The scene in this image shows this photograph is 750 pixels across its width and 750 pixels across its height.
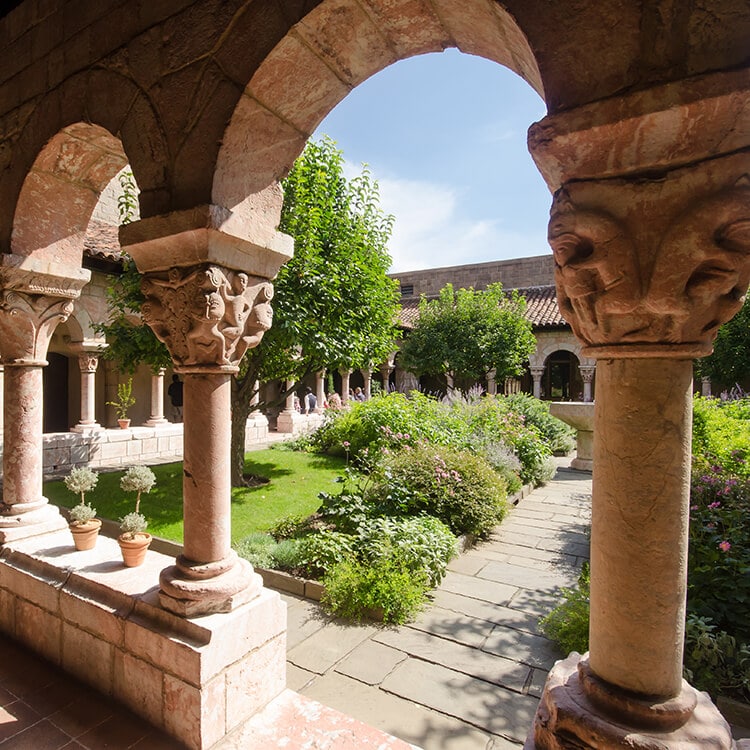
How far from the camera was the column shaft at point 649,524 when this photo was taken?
4.60 ft

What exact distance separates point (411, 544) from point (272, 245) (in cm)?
293

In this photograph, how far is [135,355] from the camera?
23.1 feet

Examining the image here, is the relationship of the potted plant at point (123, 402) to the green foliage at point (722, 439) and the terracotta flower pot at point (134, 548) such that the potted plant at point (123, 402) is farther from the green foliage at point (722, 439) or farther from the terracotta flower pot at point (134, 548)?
the green foliage at point (722, 439)

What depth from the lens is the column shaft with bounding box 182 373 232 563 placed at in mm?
2352

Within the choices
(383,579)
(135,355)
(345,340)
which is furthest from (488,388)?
(383,579)

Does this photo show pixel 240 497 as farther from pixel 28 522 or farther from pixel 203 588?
pixel 203 588

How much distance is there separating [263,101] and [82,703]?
3.20 meters

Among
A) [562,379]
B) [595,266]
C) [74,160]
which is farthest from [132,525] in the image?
[562,379]

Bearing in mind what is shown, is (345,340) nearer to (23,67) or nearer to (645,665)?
(23,67)

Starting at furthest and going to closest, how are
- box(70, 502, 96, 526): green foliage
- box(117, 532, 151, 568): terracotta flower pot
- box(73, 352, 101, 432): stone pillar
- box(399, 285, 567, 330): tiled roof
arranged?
box(399, 285, 567, 330): tiled roof < box(73, 352, 101, 432): stone pillar < box(70, 502, 96, 526): green foliage < box(117, 532, 151, 568): terracotta flower pot

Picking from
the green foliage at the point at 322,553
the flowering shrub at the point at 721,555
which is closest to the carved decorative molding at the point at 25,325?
the green foliage at the point at 322,553

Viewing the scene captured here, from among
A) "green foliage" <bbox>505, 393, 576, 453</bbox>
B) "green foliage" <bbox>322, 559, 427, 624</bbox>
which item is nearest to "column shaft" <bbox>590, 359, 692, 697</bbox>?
"green foliage" <bbox>322, 559, 427, 624</bbox>

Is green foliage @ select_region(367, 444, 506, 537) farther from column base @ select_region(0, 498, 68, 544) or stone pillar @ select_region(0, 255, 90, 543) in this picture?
stone pillar @ select_region(0, 255, 90, 543)

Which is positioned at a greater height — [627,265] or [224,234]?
[224,234]
